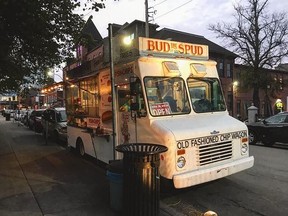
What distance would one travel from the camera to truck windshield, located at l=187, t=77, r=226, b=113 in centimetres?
710

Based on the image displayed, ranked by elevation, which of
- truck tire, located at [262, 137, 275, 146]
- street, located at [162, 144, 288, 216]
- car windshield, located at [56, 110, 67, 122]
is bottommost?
street, located at [162, 144, 288, 216]

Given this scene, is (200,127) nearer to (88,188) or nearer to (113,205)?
(113,205)

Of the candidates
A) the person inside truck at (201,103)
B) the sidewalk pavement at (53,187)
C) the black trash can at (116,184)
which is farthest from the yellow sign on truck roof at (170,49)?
the sidewalk pavement at (53,187)

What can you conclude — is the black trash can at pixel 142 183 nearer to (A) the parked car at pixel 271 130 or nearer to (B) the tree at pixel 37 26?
(B) the tree at pixel 37 26

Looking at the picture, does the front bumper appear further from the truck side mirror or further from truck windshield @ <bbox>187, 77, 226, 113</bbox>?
the truck side mirror

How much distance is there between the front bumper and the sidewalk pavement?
0.55 metres

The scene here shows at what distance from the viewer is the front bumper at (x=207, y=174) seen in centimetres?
567

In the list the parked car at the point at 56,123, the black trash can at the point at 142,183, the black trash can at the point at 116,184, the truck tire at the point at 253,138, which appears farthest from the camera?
the parked car at the point at 56,123

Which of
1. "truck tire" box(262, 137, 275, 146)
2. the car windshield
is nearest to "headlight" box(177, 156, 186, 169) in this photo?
"truck tire" box(262, 137, 275, 146)

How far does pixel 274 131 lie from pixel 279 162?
3.81 m

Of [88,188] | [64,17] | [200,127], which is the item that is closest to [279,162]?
[200,127]

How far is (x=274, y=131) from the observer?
1324 centimetres

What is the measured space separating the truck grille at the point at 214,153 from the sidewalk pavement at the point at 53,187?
115 centimetres

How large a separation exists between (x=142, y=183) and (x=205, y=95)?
3.26 meters
